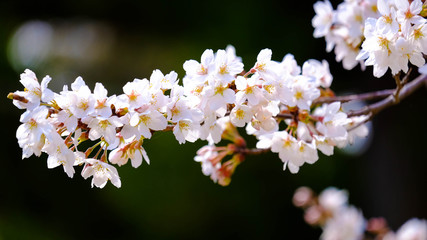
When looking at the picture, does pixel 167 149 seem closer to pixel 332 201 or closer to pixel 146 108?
pixel 332 201

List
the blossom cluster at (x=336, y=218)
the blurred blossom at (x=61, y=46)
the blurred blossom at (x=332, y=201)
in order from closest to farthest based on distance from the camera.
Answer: the blossom cluster at (x=336, y=218)
the blurred blossom at (x=332, y=201)
the blurred blossom at (x=61, y=46)

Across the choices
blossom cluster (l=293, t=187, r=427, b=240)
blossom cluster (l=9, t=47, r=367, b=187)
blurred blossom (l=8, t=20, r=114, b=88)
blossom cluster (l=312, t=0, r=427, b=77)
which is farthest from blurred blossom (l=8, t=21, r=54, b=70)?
blossom cluster (l=312, t=0, r=427, b=77)

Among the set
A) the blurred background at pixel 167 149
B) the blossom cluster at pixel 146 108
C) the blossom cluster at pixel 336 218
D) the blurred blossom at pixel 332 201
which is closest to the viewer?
the blossom cluster at pixel 146 108

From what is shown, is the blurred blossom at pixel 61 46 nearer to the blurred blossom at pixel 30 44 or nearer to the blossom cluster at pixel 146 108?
the blurred blossom at pixel 30 44

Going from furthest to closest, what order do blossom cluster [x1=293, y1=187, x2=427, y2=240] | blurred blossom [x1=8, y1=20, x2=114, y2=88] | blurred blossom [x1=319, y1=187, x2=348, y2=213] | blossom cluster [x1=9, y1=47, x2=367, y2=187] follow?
blurred blossom [x1=8, y1=20, x2=114, y2=88] < blurred blossom [x1=319, y1=187, x2=348, y2=213] < blossom cluster [x1=293, y1=187, x2=427, y2=240] < blossom cluster [x1=9, y1=47, x2=367, y2=187]

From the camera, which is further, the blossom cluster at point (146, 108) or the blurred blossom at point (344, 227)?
the blurred blossom at point (344, 227)

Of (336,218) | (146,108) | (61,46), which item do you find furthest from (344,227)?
(61,46)

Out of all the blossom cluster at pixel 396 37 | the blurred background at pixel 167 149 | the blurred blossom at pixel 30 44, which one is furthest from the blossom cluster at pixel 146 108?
the blurred blossom at pixel 30 44

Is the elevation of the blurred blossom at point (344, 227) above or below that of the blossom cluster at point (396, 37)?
below

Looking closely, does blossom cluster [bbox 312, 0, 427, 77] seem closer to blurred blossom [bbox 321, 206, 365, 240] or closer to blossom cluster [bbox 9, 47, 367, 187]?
blossom cluster [bbox 9, 47, 367, 187]
